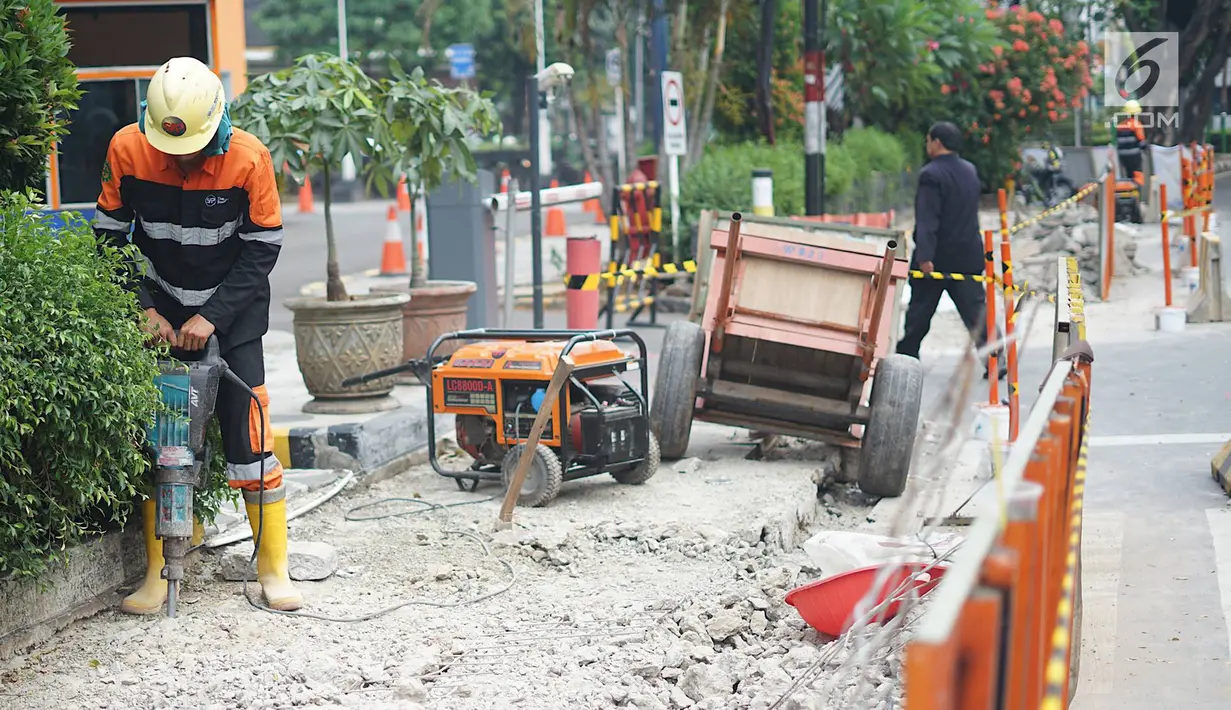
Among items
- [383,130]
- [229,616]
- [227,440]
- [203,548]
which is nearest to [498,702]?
[229,616]

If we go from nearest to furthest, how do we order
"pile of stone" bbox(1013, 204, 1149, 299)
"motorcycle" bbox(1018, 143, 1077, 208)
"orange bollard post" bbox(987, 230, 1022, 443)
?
1. "orange bollard post" bbox(987, 230, 1022, 443)
2. "pile of stone" bbox(1013, 204, 1149, 299)
3. "motorcycle" bbox(1018, 143, 1077, 208)

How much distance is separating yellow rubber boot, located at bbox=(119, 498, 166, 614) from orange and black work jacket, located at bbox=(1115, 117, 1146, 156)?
24.1 m

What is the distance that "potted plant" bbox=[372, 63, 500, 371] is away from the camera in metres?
8.60

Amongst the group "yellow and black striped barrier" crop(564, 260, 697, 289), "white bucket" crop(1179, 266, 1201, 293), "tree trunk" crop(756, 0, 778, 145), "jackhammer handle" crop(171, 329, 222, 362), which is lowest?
"white bucket" crop(1179, 266, 1201, 293)

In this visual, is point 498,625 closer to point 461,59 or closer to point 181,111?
point 181,111

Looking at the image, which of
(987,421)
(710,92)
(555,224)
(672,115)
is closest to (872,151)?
(710,92)

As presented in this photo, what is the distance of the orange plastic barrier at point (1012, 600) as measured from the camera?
1792mm

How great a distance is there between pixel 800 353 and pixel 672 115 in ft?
21.6

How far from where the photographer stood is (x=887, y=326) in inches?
297

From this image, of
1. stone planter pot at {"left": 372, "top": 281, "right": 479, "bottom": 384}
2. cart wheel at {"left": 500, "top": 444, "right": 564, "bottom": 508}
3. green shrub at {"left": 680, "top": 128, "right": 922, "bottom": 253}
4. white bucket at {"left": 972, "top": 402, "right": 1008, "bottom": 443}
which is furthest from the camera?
green shrub at {"left": 680, "top": 128, "right": 922, "bottom": 253}

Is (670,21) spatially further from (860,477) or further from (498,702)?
(498,702)

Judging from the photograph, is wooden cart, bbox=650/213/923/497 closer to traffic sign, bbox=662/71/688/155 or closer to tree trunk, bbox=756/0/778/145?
traffic sign, bbox=662/71/688/155

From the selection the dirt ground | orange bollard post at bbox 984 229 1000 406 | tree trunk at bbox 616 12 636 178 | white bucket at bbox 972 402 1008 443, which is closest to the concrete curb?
the dirt ground

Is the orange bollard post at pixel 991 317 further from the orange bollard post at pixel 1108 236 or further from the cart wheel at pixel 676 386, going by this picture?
the orange bollard post at pixel 1108 236
